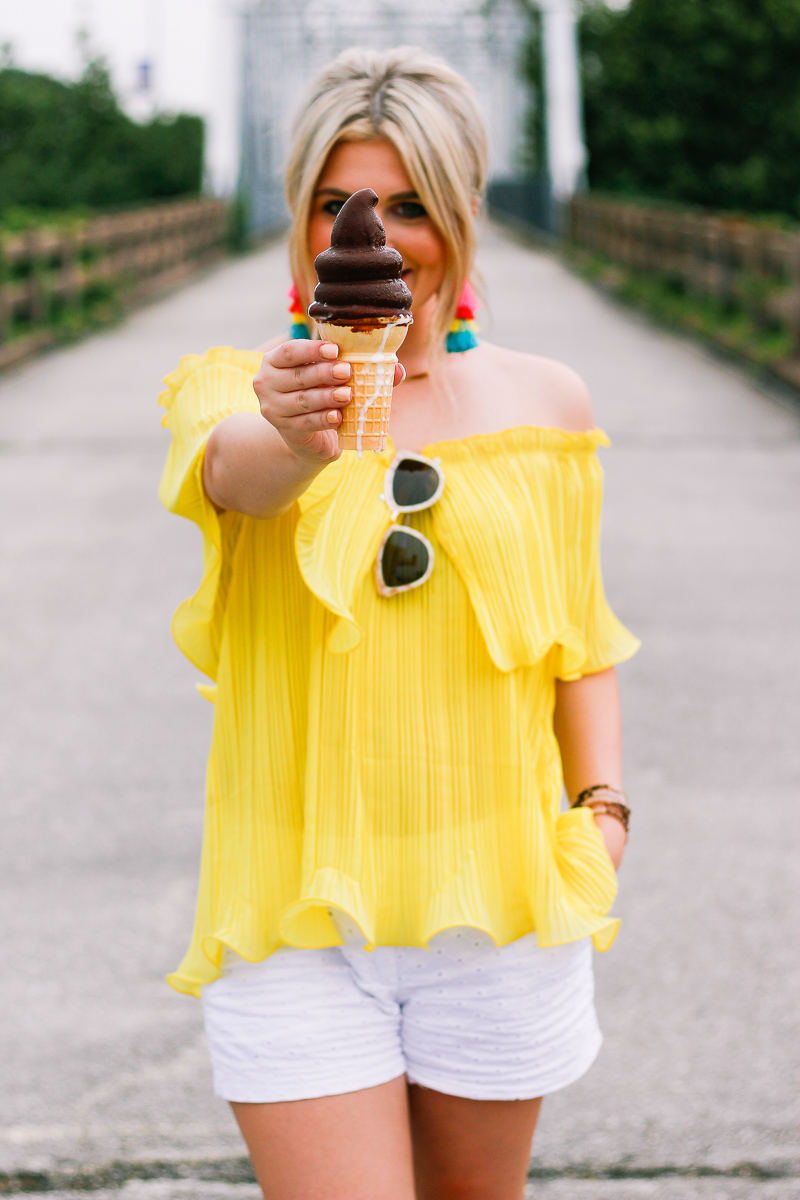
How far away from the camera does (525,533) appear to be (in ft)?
6.36

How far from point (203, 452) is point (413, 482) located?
0.94 feet

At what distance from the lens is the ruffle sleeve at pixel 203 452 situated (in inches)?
70.9

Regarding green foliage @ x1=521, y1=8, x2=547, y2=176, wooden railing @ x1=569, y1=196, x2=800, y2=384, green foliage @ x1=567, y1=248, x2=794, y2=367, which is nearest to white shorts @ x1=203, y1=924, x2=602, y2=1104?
wooden railing @ x1=569, y1=196, x2=800, y2=384

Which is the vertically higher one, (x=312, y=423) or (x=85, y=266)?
(x=312, y=423)

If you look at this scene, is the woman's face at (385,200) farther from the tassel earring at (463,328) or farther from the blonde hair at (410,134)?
the tassel earring at (463,328)

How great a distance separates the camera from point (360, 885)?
1846mm

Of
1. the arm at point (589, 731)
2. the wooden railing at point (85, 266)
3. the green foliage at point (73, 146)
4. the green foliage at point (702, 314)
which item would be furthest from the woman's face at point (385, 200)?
the green foliage at point (73, 146)

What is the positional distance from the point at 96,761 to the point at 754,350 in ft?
32.3

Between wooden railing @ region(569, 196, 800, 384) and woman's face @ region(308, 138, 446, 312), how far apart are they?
10.5 meters

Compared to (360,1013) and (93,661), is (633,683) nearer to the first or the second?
(93,661)

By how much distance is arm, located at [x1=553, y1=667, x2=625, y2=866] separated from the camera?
2168 millimetres

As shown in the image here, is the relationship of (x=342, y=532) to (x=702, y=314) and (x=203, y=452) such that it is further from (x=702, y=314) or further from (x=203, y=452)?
(x=702, y=314)

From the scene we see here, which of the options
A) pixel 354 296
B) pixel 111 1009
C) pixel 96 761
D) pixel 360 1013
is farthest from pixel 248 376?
pixel 96 761

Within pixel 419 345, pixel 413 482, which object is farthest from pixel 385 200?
pixel 413 482
